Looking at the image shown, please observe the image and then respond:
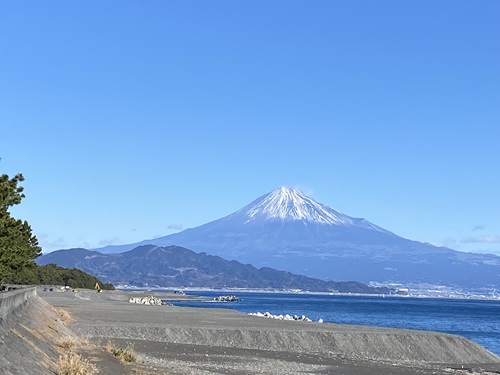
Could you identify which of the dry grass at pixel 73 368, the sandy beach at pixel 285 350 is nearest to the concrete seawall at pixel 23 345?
the dry grass at pixel 73 368

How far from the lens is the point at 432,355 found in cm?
4762

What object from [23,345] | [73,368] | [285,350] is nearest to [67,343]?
[23,345]

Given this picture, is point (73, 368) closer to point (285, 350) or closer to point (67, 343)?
point (67, 343)

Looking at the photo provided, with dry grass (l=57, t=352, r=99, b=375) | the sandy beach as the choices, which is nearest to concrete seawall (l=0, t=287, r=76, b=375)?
dry grass (l=57, t=352, r=99, b=375)

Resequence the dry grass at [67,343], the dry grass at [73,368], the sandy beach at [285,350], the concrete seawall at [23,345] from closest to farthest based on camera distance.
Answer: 1. the concrete seawall at [23,345]
2. the dry grass at [73,368]
3. the dry grass at [67,343]
4. the sandy beach at [285,350]

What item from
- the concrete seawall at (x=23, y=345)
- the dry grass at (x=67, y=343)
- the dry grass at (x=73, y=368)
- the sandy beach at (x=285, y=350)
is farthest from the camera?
the sandy beach at (x=285, y=350)

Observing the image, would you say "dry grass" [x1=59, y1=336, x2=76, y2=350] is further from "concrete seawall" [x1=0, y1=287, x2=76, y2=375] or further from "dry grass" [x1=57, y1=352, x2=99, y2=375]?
"dry grass" [x1=57, y1=352, x2=99, y2=375]

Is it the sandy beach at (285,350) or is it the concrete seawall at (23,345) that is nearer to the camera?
the concrete seawall at (23,345)

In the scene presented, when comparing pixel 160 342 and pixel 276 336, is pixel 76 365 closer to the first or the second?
pixel 160 342

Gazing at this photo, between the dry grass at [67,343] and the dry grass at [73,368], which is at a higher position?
the dry grass at [67,343]

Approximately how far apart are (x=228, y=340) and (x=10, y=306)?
62.8 ft

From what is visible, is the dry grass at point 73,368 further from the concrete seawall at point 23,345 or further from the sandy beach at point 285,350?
the sandy beach at point 285,350

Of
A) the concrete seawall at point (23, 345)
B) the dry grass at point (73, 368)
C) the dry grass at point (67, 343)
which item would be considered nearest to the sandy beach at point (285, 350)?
the dry grass at point (67, 343)

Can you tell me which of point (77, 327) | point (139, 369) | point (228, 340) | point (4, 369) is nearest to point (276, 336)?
point (228, 340)
